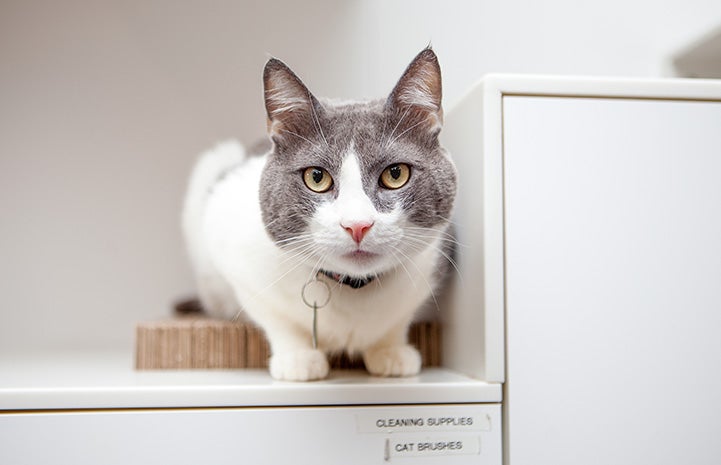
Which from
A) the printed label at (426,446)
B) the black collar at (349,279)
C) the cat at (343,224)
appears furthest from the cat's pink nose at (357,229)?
the printed label at (426,446)

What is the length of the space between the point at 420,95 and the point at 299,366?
0.43 metres

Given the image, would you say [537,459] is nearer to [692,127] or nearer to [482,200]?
[482,200]

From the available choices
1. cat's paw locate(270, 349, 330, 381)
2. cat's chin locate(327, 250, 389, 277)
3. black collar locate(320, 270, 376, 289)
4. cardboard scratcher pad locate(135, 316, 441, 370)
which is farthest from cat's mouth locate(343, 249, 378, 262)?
cardboard scratcher pad locate(135, 316, 441, 370)

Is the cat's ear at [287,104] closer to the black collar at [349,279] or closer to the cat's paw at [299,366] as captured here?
the black collar at [349,279]

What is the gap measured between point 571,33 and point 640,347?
0.56m

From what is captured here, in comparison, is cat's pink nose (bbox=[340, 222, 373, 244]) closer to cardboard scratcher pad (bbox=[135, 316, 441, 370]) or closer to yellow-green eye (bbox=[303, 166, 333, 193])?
yellow-green eye (bbox=[303, 166, 333, 193])

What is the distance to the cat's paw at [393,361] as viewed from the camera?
98 centimetres

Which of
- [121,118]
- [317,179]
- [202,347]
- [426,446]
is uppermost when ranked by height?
[121,118]

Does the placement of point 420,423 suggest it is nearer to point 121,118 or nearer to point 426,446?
point 426,446

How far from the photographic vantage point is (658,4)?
122 cm

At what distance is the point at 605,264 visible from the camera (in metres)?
0.89

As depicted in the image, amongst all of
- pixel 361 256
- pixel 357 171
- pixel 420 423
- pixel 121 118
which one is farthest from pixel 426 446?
pixel 121 118

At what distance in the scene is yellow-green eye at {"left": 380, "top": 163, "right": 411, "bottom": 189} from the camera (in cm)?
83

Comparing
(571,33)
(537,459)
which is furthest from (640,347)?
(571,33)
